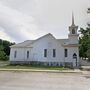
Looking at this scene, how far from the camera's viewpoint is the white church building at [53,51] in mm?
35062

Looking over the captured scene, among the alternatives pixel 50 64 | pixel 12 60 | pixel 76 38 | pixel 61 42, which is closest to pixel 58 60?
pixel 50 64

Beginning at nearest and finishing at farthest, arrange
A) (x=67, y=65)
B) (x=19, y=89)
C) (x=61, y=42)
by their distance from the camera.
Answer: (x=19, y=89) → (x=67, y=65) → (x=61, y=42)

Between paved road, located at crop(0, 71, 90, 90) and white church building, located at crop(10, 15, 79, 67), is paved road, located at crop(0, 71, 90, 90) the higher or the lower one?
the lower one

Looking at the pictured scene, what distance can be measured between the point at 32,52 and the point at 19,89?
94.1ft

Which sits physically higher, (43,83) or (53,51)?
(53,51)

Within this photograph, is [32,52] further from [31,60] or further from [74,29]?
[74,29]

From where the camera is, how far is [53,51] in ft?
118

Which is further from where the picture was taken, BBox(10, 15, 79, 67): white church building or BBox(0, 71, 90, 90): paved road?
BBox(10, 15, 79, 67): white church building

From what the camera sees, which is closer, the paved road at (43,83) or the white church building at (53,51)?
the paved road at (43,83)

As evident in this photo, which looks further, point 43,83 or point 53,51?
point 53,51

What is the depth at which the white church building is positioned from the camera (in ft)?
→ 115

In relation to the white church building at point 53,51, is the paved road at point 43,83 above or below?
below

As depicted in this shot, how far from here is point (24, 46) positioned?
125 feet

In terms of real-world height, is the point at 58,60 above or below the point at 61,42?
below
